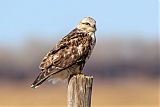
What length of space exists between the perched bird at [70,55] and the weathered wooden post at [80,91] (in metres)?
1.27

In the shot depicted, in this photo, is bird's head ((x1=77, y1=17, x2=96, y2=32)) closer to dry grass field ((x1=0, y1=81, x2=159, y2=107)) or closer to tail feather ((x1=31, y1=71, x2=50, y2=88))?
tail feather ((x1=31, y1=71, x2=50, y2=88))

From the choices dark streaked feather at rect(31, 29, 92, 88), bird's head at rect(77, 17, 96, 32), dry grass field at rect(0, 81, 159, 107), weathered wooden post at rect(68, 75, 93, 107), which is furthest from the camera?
dry grass field at rect(0, 81, 159, 107)

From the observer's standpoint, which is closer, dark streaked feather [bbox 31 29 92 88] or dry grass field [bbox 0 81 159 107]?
dark streaked feather [bbox 31 29 92 88]

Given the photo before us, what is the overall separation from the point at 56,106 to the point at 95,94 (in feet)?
22.1

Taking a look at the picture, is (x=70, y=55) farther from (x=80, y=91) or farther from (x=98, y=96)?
(x=98, y=96)

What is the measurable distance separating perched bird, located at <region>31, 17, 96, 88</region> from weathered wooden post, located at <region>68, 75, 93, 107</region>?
127 cm

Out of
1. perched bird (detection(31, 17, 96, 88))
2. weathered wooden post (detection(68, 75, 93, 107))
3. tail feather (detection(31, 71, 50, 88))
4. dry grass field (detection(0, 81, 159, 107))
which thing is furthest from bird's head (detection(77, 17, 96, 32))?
dry grass field (detection(0, 81, 159, 107))

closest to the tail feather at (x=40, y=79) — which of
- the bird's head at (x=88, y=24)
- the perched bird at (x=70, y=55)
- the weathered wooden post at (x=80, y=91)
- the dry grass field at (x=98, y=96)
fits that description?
the perched bird at (x=70, y=55)

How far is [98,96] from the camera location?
3759cm

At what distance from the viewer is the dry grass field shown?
3350 centimetres

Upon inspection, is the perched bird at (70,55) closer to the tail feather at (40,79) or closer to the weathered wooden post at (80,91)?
the tail feather at (40,79)

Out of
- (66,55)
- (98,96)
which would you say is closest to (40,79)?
(66,55)

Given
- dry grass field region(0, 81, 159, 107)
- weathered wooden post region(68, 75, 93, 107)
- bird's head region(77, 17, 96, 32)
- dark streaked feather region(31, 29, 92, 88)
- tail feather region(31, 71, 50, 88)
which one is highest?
dry grass field region(0, 81, 159, 107)

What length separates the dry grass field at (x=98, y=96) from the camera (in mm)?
33500
